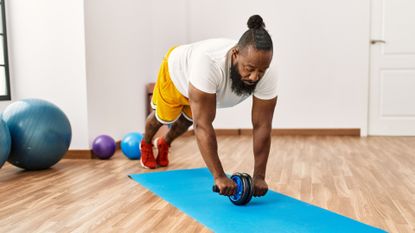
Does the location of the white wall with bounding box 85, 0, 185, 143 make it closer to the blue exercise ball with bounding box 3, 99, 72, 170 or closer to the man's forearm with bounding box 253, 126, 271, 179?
the blue exercise ball with bounding box 3, 99, 72, 170

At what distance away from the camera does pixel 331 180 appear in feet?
8.43

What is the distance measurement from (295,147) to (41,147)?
7.67 feet

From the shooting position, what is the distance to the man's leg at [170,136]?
2.92 meters

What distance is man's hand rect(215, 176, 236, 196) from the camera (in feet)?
6.16

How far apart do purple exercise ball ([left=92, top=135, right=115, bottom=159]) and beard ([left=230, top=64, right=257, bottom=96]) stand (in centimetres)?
170

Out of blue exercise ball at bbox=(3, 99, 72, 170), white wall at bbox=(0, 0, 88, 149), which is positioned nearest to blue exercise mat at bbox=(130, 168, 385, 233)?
blue exercise ball at bbox=(3, 99, 72, 170)

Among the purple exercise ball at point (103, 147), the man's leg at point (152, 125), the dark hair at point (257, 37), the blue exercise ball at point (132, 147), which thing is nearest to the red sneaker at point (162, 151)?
the man's leg at point (152, 125)

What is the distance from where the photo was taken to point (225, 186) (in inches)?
73.8

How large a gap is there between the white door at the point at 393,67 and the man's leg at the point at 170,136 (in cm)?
292

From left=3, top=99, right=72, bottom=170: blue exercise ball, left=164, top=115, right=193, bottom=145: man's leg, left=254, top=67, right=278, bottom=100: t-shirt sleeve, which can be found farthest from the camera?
left=164, top=115, right=193, bottom=145: man's leg

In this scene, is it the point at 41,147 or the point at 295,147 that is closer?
the point at 41,147

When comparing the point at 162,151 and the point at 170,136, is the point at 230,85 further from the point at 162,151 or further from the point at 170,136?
the point at 162,151

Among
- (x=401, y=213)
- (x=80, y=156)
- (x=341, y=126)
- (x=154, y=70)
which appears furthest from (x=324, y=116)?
(x=401, y=213)

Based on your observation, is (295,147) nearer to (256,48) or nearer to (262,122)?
(262,122)
